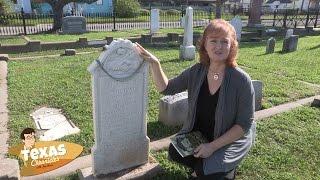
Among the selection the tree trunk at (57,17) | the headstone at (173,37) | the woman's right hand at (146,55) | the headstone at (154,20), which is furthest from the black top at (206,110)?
the tree trunk at (57,17)

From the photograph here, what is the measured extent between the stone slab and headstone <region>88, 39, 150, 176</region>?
0.74m

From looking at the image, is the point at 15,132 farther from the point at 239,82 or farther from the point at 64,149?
the point at 239,82

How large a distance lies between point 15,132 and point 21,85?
8.41 ft

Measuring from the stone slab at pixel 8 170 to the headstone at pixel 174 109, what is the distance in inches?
88.5

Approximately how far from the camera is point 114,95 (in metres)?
3.18

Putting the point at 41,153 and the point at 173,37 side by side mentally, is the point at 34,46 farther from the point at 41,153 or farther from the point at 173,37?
the point at 41,153

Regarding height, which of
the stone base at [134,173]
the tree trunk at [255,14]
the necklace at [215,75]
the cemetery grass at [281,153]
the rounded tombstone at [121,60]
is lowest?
the cemetery grass at [281,153]

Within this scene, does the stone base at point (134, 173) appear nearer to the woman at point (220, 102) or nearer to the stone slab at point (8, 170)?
the woman at point (220, 102)

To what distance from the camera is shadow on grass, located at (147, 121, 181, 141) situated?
472cm

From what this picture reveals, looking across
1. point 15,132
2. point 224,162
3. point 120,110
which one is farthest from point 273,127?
point 15,132

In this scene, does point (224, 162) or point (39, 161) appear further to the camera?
point (39, 161)

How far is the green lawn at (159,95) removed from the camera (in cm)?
416

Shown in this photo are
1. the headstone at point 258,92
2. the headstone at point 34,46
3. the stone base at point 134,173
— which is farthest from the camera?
the headstone at point 34,46

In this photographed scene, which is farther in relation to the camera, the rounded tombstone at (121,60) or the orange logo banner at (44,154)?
the orange logo banner at (44,154)
